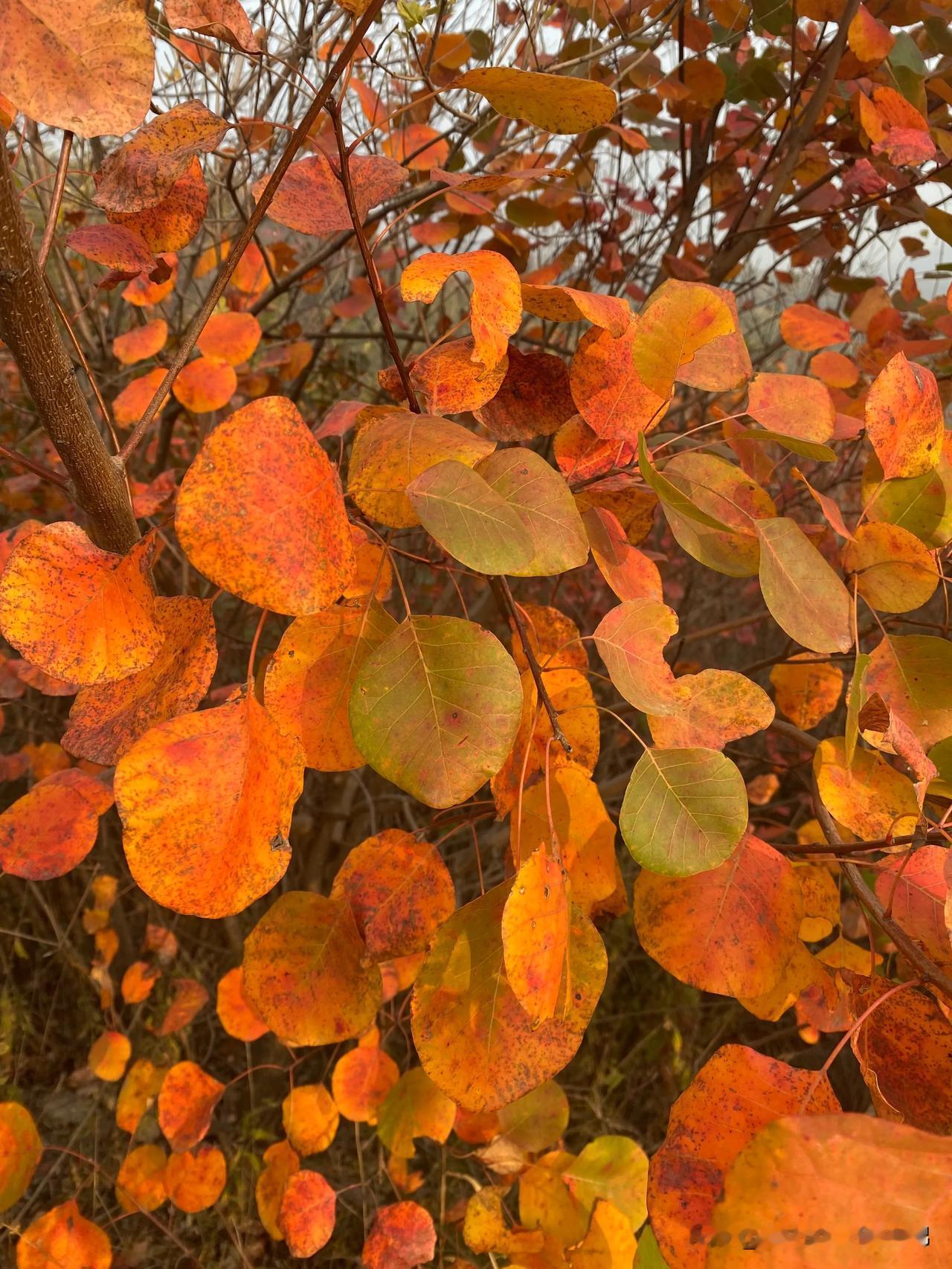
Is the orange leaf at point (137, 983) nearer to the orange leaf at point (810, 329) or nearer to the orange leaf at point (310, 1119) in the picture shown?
the orange leaf at point (310, 1119)

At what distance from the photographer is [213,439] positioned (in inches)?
13.5

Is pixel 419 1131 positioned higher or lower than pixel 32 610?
lower

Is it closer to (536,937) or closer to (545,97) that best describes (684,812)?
(536,937)

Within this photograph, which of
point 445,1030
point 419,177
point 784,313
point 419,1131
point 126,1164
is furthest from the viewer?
point 419,177

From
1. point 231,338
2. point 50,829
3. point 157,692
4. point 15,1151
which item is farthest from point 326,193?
point 15,1151

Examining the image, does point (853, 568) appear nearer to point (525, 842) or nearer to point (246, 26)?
point (525, 842)

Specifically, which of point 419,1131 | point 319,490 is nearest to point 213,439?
point 319,490

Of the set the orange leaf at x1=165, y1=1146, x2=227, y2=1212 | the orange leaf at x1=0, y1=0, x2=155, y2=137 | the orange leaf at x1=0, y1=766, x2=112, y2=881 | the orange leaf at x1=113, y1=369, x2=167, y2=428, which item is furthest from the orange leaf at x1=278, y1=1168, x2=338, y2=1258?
the orange leaf at x1=0, y1=0, x2=155, y2=137

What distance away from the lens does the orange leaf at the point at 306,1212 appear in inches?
34.0

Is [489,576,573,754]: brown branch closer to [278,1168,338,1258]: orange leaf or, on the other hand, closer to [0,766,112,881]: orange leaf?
[0,766,112,881]: orange leaf

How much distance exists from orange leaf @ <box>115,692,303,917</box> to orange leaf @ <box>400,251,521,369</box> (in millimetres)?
209

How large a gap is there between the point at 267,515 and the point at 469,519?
84mm

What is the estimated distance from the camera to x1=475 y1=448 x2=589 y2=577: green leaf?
393mm

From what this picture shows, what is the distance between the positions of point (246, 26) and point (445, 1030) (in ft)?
1.78
